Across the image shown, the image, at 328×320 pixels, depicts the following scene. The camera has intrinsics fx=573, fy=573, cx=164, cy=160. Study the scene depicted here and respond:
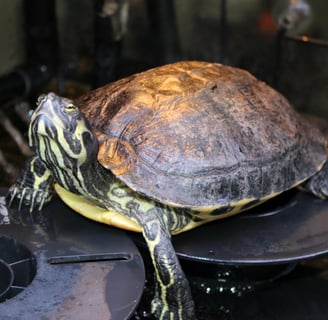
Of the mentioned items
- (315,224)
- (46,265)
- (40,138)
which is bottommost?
(315,224)

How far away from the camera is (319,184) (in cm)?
211

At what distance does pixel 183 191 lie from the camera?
1.71 metres

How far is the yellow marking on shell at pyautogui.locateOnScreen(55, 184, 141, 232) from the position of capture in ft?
5.80

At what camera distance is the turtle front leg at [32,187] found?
1917 millimetres

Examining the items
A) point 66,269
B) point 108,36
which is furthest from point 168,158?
point 108,36

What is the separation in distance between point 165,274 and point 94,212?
1.02 feet

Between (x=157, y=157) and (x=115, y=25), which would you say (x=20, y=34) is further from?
(x=157, y=157)

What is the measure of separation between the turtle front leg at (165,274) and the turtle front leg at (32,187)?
39 centimetres

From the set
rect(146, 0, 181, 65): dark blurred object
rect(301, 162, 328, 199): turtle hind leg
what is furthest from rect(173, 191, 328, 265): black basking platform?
rect(146, 0, 181, 65): dark blurred object

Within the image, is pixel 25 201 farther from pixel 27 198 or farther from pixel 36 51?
pixel 36 51

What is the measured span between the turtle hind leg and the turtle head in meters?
0.87

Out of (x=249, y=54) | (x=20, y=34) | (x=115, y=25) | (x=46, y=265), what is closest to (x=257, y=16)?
(x=249, y=54)

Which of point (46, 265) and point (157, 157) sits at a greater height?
point (157, 157)

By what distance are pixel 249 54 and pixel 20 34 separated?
4.80ft
